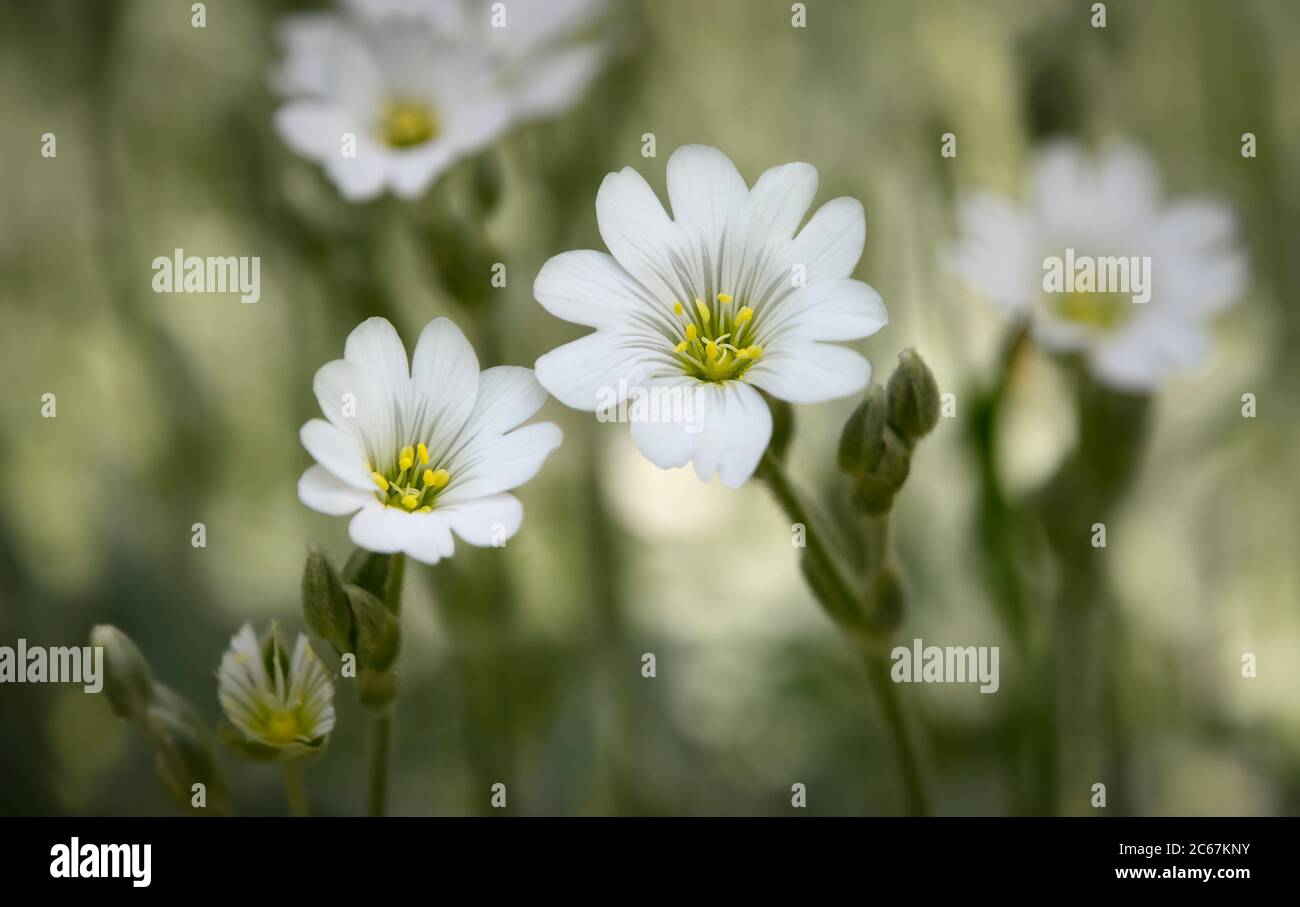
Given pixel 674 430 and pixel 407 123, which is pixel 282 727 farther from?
pixel 407 123

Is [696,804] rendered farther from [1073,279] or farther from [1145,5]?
[1145,5]

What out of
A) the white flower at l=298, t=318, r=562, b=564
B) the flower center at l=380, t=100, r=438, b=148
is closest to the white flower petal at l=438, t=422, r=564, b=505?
the white flower at l=298, t=318, r=562, b=564

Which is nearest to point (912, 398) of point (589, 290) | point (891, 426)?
point (891, 426)

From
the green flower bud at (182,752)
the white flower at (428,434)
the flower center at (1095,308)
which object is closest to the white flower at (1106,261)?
the flower center at (1095,308)
